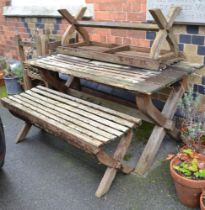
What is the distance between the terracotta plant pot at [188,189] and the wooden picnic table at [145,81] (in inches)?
16.1

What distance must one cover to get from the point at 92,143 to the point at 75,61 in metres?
1.14

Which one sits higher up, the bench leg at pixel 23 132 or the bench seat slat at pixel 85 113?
the bench seat slat at pixel 85 113

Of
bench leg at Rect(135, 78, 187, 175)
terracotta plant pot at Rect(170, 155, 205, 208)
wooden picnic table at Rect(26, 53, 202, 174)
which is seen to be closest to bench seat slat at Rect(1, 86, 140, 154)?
wooden picnic table at Rect(26, 53, 202, 174)

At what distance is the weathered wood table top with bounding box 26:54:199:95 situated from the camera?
219cm

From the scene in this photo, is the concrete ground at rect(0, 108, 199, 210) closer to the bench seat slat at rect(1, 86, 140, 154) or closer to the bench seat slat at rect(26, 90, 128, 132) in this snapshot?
the bench seat slat at rect(1, 86, 140, 154)

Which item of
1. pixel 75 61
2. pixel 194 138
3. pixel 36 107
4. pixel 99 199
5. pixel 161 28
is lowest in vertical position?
pixel 99 199

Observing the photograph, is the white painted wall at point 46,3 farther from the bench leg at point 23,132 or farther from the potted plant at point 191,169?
the potted plant at point 191,169

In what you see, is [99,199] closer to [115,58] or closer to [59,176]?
[59,176]

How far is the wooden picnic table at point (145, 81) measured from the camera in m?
2.22

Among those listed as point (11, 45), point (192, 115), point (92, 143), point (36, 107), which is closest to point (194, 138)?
point (192, 115)

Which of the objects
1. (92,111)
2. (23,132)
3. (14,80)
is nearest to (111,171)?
(92,111)

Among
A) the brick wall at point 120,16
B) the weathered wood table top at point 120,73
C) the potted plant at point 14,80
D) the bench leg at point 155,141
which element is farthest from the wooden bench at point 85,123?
the potted plant at point 14,80

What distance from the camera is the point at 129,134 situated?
2312mm

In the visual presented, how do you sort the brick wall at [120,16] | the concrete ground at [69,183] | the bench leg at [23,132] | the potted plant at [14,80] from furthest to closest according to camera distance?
the potted plant at [14,80], the bench leg at [23,132], the brick wall at [120,16], the concrete ground at [69,183]
